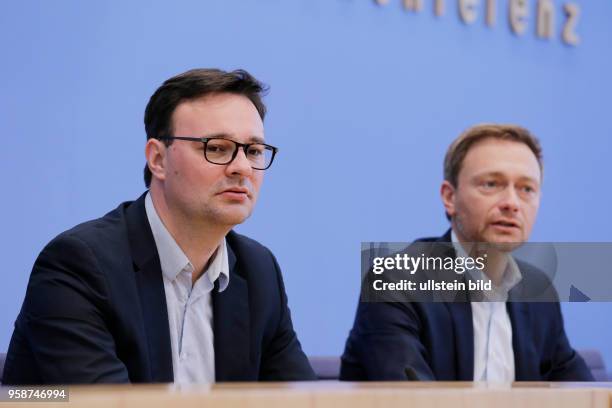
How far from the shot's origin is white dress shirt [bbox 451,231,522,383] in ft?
6.98

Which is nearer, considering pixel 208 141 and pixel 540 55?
pixel 208 141

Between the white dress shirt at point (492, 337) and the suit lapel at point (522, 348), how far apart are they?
13mm

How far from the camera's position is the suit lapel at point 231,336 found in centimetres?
174

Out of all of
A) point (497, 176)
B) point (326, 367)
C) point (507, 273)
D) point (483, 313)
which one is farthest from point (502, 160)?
point (326, 367)

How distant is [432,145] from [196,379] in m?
1.47

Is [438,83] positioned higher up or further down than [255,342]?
higher up

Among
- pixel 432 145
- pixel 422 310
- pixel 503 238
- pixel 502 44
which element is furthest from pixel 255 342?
pixel 502 44

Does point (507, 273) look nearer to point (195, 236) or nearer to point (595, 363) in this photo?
point (595, 363)

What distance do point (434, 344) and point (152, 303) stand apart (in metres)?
0.75

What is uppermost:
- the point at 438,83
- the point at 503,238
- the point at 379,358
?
the point at 438,83

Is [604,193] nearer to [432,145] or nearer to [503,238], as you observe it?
[432,145]

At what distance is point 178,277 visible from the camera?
1.77 m

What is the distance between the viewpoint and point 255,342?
1777 mm

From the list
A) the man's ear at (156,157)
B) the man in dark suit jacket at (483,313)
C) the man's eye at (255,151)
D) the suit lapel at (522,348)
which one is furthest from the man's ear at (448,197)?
the man's ear at (156,157)
